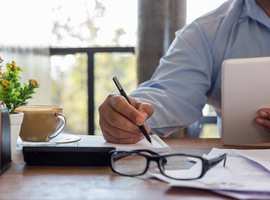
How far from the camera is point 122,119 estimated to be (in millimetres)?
921

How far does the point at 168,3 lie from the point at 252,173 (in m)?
2.29

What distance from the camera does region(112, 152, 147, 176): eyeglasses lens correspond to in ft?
2.09

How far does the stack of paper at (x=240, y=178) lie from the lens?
51 centimetres

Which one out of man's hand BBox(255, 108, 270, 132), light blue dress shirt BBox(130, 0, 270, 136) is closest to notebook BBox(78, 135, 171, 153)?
man's hand BBox(255, 108, 270, 132)

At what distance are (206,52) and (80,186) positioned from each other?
1155 mm

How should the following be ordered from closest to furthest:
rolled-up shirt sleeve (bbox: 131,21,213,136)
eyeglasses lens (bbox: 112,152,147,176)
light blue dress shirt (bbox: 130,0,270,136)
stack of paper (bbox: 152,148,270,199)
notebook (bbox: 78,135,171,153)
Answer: stack of paper (bbox: 152,148,270,199) → eyeglasses lens (bbox: 112,152,147,176) → notebook (bbox: 78,135,171,153) → rolled-up shirt sleeve (bbox: 131,21,213,136) → light blue dress shirt (bbox: 130,0,270,136)

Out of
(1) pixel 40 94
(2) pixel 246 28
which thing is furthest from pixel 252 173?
(1) pixel 40 94

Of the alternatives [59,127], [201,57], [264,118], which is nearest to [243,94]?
[264,118]

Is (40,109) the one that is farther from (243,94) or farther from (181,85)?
(181,85)

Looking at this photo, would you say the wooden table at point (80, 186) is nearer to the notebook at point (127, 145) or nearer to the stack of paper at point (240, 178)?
the stack of paper at point (240, 178)

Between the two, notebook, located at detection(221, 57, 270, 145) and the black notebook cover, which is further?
notebook, located at detection(221, 57, 270, 145)

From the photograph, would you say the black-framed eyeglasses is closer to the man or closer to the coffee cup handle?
the coffee cup handle

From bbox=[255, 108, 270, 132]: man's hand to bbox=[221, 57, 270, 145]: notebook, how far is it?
0.5 inches

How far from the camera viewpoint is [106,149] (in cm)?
68
